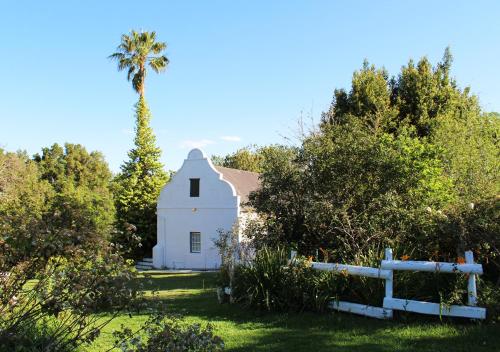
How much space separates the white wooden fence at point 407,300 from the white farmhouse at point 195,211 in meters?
16.2

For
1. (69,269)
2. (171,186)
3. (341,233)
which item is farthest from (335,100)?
(69,269)

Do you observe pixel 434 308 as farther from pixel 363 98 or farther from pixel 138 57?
pixel 138 57

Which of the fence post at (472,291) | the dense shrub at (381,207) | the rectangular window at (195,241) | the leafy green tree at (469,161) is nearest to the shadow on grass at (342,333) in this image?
the fence post at (472,291)

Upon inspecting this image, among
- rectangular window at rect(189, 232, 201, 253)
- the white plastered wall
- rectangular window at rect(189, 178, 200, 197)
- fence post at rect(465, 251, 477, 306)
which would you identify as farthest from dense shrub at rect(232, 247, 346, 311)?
rectangular window at rect(189, 178, 200, 197)

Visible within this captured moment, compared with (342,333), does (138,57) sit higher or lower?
higher

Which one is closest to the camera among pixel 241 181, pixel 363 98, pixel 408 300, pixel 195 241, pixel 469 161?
pixel 408 300

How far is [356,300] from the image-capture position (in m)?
8.03

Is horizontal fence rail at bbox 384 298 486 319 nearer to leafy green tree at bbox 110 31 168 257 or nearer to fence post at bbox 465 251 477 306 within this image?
fence post at bbox 465 251 477 306

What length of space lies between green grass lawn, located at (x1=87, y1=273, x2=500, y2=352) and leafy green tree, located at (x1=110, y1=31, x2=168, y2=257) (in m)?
20.2

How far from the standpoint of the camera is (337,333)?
6875 mm

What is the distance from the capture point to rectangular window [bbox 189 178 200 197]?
25.5m

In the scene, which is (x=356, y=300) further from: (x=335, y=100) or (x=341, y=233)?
(x=335, y=100)

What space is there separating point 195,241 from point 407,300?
19019 mm

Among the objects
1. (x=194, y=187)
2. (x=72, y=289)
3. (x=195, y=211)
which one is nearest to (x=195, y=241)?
(x=195, y=211)
